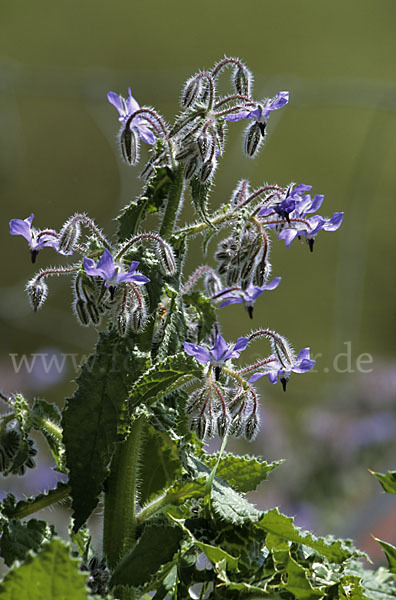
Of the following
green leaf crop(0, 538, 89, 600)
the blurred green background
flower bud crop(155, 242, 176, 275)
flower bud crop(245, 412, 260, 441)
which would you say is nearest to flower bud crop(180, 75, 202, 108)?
flower bud crop(155, 242, 176, 275)

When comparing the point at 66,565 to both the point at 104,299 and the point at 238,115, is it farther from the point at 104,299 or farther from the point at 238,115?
the point at 238,115

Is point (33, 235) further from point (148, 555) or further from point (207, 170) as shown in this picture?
point (148, 555)

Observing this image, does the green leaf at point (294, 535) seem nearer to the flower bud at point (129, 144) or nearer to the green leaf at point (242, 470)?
the green leaf at point (242, 470)

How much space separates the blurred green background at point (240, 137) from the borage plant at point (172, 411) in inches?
105

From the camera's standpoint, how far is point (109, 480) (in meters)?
0.59

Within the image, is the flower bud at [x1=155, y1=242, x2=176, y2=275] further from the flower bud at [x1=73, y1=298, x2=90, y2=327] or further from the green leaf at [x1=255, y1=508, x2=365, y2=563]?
the green leaf at [x1=255, y1=508, x2=365, y2=563]

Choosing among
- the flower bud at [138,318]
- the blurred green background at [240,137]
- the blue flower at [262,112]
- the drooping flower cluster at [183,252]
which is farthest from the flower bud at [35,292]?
the blurred green background at [240,137]

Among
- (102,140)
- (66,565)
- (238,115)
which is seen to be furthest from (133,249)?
Answer: (102,140)

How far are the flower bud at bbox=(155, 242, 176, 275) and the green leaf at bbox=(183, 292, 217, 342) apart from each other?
0.07 m

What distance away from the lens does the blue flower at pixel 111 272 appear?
0.55 m

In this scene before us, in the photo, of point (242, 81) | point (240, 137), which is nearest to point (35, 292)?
point (242, 81)

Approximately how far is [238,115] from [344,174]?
11.7 feet

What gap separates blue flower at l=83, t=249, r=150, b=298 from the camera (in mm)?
551

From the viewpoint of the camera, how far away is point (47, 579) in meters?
0.42
